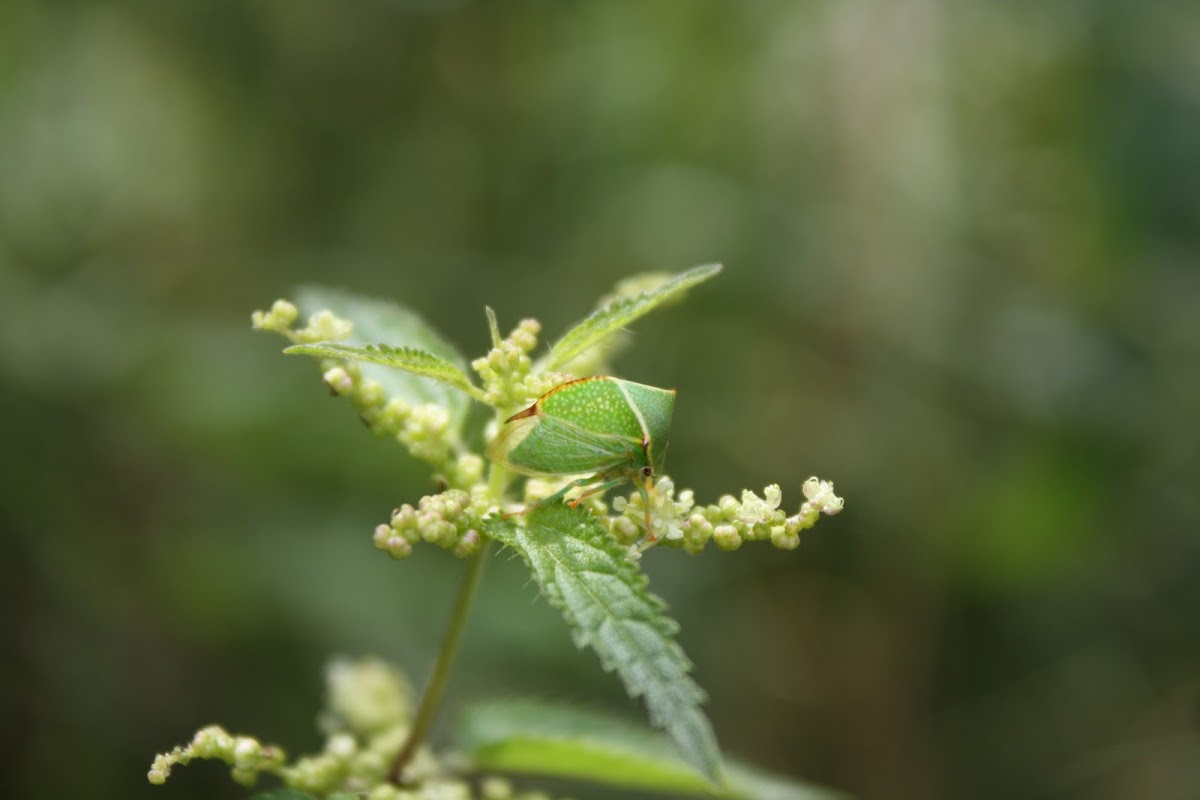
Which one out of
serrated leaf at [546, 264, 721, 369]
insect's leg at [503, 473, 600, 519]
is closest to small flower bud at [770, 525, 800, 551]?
insect's leg at [503, 473, 600, 519]

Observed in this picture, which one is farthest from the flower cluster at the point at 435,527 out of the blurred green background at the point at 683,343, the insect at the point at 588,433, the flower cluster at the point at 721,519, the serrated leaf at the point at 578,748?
the blurred green background at the point at 683,343

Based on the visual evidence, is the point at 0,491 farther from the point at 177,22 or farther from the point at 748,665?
the point at 748,665

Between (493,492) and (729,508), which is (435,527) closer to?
(493,492)

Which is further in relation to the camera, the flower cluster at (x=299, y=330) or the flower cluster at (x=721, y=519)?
the flower cluster at (x=299, y=330)

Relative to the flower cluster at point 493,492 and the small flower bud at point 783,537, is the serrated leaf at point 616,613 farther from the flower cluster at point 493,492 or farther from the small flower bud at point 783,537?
the small flower bud at point 783,537

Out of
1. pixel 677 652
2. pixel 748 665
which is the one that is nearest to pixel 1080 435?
pixel 748 665

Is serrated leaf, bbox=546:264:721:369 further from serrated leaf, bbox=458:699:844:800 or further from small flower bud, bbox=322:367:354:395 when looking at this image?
serrated leaf, bbox=458:699:844:800

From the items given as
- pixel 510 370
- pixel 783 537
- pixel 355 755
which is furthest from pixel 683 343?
pixel 783 537
